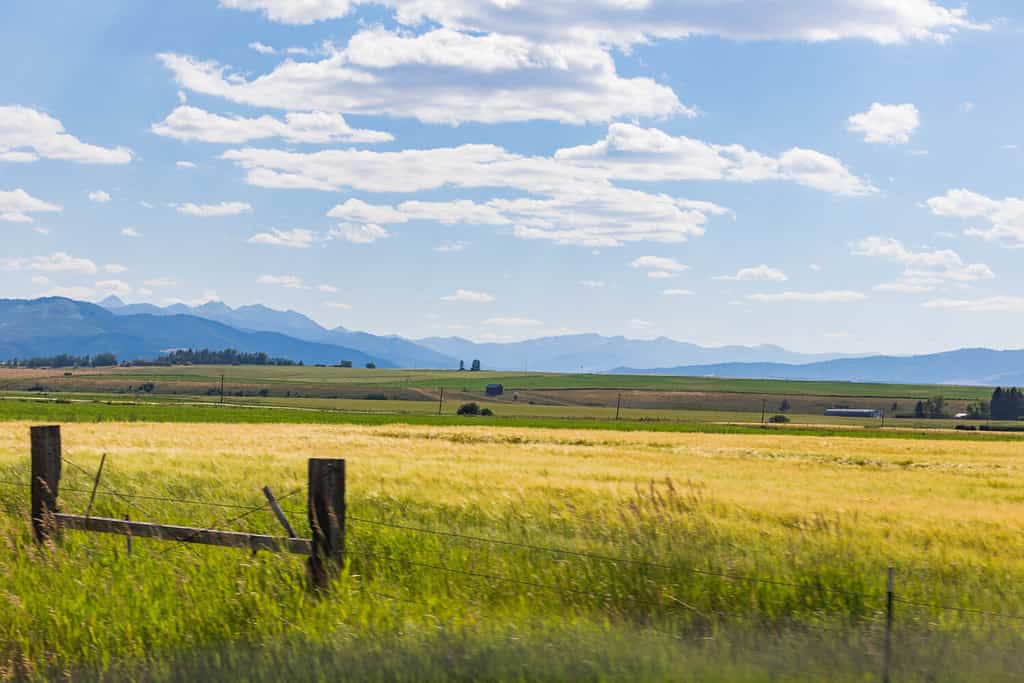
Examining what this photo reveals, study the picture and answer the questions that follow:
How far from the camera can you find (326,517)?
9633 mm

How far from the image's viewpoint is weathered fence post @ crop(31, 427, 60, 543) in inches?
494

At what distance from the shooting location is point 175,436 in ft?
133

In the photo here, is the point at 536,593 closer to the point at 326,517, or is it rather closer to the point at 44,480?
the point at 326,517

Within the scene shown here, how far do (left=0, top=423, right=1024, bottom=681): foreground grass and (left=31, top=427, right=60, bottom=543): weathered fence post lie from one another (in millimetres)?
321

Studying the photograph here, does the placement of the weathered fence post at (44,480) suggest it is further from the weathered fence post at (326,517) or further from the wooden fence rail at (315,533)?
the weathered fence post at (326,517)

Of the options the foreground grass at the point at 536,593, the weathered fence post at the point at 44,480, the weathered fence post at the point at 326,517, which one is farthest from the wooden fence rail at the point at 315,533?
the weathered fence post at the point at 44,480

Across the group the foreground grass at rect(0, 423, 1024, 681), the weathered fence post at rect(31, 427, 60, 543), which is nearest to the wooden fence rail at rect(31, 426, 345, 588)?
the foreground grass at rect(0, 423, 1024, 681)

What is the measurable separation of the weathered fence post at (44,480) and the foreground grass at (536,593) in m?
0.32

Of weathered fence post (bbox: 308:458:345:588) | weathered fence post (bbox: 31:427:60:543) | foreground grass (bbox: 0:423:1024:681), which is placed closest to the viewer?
foreground grass (bbox: 0:423:1024:681)

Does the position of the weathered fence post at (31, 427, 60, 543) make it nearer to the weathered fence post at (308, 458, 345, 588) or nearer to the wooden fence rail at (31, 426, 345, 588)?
the wooden fence rail at (31, 426, 345, 588)

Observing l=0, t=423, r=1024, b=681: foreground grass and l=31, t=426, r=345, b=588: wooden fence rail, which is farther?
l=31, t=426, r=345, b=588: wooden fence rail

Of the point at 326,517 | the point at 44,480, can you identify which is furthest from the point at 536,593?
the point at 44,480

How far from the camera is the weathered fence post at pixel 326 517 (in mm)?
9625

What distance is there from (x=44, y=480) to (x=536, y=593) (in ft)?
20.9
